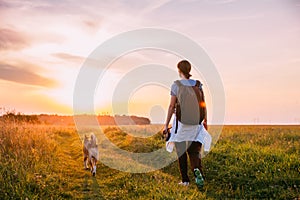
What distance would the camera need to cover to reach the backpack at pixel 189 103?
26.4ft

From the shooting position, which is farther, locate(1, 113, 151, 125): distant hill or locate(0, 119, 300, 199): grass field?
locate(1, 113, 151, 125): distant hill

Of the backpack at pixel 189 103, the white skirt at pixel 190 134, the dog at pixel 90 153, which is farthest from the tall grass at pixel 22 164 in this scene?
the backpack at pixel 189 103

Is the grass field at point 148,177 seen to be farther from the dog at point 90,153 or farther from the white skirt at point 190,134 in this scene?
the white skirt at point 190,134

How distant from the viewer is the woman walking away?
805 cm

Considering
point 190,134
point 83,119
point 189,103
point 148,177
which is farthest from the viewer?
point 83,119

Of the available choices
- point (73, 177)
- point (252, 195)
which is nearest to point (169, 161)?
point (73, 177)

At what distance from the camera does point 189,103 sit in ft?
26.4

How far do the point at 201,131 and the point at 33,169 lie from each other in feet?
15.7

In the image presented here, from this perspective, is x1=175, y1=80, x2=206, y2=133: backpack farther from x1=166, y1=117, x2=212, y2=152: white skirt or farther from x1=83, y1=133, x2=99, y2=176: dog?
x1=83, y1=133, x2=99, y2=176: dog

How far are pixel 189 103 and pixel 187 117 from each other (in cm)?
38

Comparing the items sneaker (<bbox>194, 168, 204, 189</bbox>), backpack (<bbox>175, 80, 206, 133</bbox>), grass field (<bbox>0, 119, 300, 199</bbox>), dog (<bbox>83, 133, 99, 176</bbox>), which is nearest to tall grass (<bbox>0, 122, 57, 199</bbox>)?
grass field (<bbox>0, 119, 300, 199</bbox>)

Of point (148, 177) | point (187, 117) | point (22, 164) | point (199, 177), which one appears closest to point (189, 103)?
point (187, 117)

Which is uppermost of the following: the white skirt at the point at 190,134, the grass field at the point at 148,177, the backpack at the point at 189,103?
the backpack at the point at 189,103

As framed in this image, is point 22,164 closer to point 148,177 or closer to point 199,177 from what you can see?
point 148,177
